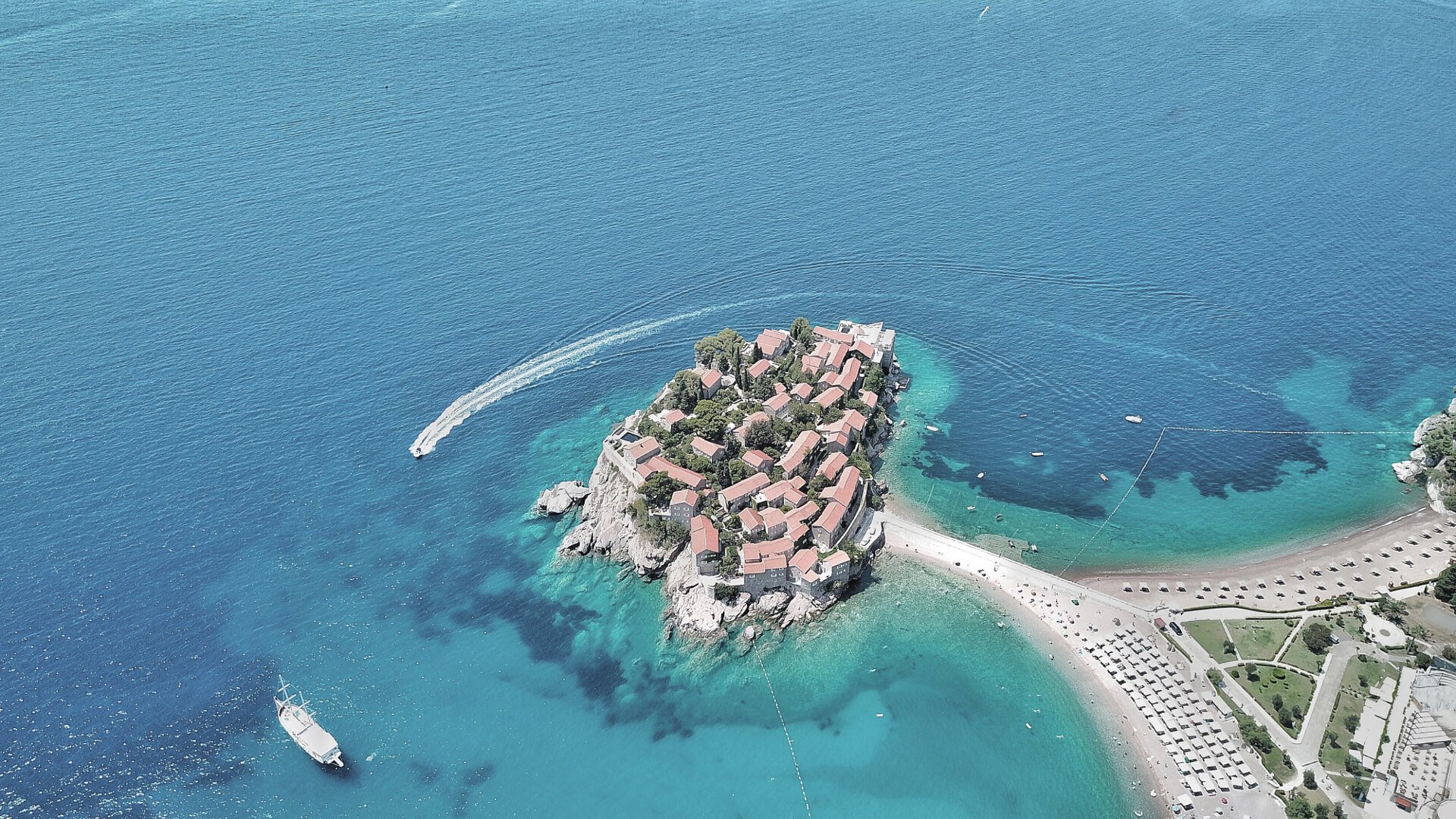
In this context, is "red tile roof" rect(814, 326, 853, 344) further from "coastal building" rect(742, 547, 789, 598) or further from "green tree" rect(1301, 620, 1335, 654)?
"green tree" rect(1301, 620, 1335, 654)

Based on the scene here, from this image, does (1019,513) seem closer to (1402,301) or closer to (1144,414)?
(1144,414)

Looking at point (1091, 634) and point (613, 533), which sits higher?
point (613, 533)

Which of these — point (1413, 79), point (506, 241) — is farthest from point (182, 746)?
point (1413, 79)

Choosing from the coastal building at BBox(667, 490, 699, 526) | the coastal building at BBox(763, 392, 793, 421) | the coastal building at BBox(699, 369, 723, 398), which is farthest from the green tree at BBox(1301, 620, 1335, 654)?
the coastal building at BBox(699, 369, 723, 398)

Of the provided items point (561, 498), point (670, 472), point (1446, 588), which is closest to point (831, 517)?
point (670, 472)

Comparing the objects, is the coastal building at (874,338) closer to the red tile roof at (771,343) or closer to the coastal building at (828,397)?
the red tile roof at (771,343)

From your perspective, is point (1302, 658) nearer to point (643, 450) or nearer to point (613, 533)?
point (643, 450)
